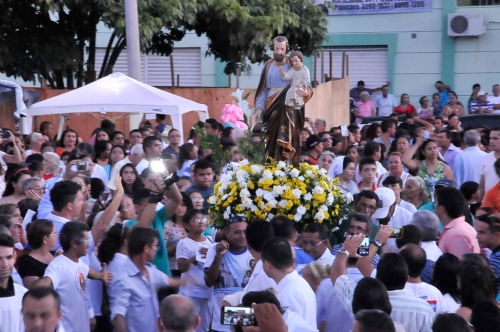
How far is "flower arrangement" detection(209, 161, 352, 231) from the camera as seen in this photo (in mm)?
7289

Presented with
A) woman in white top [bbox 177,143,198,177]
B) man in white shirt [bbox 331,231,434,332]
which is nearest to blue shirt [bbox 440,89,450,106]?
woman in white top [bbox 177,143,198,177]

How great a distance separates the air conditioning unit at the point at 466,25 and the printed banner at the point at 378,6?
30.0 inches

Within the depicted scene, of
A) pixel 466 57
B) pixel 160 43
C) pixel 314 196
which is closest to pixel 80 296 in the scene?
pixel 314 196

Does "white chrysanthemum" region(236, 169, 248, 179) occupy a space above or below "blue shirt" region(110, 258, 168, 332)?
above

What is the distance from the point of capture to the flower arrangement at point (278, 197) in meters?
7.29

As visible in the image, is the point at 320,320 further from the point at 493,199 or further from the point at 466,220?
the point at 493,199

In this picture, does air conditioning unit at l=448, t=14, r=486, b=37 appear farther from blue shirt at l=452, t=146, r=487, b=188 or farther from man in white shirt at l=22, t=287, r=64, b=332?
man in white shirt at l=22, t=287, r=64, b=332

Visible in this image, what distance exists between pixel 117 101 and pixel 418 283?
909cm

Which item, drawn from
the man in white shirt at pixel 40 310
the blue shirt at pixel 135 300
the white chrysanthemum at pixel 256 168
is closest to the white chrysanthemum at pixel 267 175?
the white chrysanthemum at pixel 256 168

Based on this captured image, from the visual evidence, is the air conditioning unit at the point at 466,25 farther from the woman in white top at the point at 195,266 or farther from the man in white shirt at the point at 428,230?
the woman in white top at the point at 195,266

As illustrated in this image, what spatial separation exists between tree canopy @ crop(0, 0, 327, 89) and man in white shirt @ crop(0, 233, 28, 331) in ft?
33.9

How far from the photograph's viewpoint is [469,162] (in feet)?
36.4

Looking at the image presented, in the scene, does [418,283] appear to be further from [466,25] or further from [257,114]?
[466,25]

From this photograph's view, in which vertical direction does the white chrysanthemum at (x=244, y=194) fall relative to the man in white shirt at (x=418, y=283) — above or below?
above
